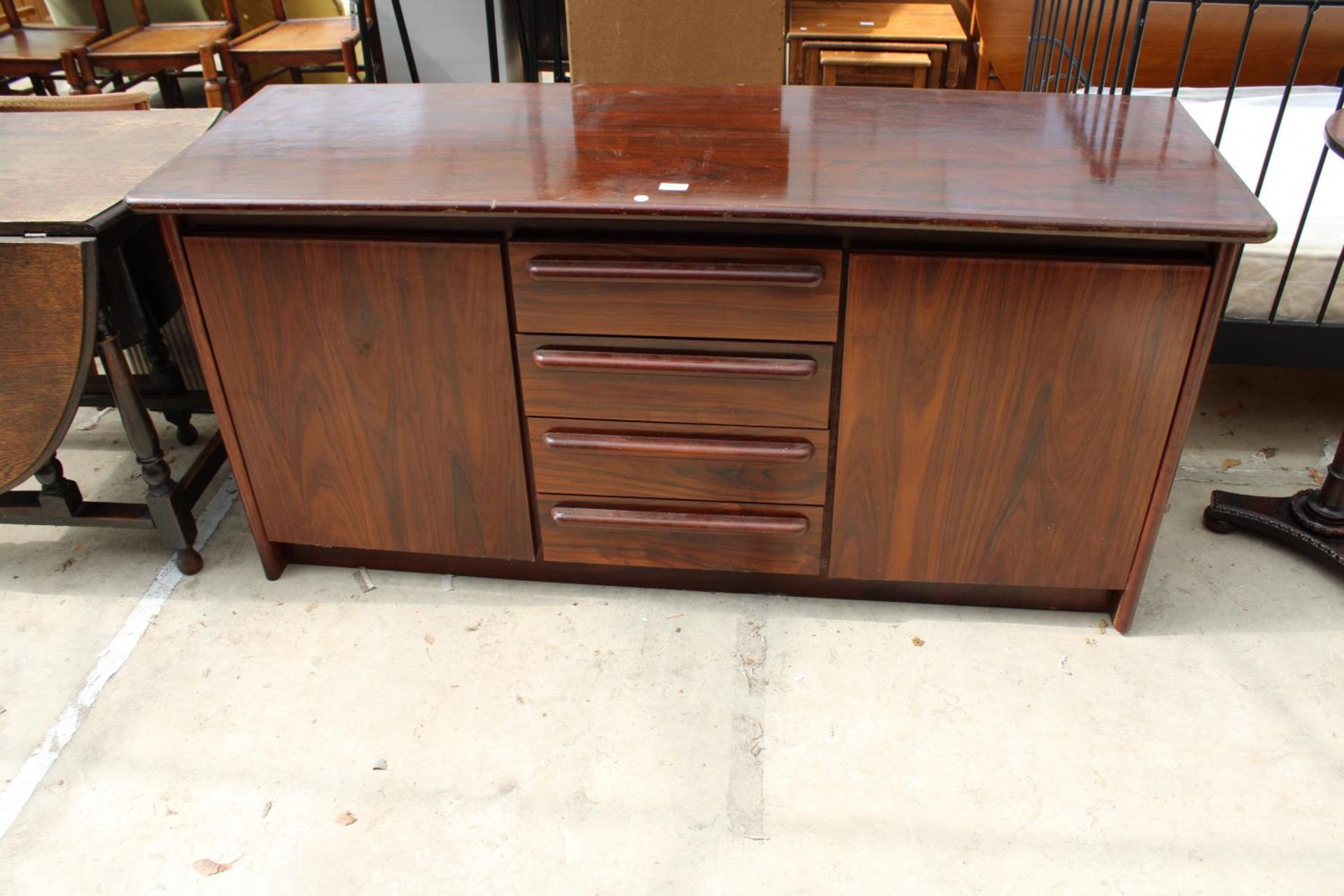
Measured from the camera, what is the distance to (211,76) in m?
3.67

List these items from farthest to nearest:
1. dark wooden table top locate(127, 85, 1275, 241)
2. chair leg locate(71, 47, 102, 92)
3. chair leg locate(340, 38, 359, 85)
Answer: chair leg locate(71, 47, 102, 92) → chair leg locate(340, 38, 359, 85) → dark wooden table top locate(127, 85, 1275, 241)

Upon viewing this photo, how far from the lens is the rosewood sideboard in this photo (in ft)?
5.22

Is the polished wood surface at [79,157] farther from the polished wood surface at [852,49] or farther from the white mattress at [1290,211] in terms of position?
the polished wood surface at [852,49]

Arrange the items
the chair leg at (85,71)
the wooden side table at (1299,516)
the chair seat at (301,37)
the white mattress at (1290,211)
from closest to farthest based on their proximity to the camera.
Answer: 1. the wooden side table at (1299,516)
2. the white mattress at (1290,211)
3. the chair seat at (301,37)
4. the chair leg at (85,71)

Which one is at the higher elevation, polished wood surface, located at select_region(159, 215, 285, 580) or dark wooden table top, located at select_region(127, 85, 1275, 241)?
dark wooden table top, located at select_region(127, 85, 1275, 241)

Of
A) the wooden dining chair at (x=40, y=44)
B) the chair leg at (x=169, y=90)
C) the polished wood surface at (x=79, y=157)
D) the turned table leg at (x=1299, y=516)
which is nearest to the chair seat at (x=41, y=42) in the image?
the wooden dining chair at (x=40, y=44)

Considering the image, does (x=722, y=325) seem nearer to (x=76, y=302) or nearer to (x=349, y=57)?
(x=76, y=302)

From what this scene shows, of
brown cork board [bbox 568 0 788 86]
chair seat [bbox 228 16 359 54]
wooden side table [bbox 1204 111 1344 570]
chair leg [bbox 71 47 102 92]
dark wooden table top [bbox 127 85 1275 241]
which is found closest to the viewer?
dark wooden table top [bbox 127 85 1275 241]

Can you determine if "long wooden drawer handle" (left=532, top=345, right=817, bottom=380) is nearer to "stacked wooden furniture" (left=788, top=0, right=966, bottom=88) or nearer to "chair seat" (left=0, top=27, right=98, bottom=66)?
"stacked wooden furniture" (left=788, top=0, right=966, bottom=88)

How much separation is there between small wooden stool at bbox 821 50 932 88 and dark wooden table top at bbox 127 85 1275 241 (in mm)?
1997

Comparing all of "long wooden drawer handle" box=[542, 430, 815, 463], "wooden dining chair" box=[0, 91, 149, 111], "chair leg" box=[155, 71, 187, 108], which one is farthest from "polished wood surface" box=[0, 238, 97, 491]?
"chair leg" box=[155, 71, 187, 108]

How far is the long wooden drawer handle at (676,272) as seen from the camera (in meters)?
1.61

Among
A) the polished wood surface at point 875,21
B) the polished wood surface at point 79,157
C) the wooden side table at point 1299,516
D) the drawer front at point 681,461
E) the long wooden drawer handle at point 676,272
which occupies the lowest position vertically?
the wooden side table at point 1299,516

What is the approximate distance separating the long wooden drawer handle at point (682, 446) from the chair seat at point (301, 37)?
2.56 meters
